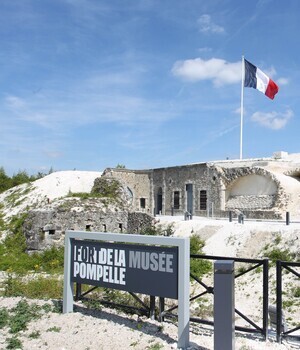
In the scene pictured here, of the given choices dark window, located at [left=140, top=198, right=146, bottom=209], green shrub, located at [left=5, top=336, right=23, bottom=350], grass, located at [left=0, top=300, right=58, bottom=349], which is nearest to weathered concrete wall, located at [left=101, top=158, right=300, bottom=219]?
dark window, located at [left=140, top=198, right=146, bottom=209]

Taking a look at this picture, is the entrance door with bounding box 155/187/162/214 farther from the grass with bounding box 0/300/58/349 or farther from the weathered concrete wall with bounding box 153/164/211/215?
the grass with bounding box 0/300/58/349

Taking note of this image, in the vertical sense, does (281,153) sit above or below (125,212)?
above

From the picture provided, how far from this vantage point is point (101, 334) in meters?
5.86

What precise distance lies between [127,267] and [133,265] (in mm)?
122

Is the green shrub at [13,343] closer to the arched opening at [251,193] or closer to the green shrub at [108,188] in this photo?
the green shrub at [108,188]

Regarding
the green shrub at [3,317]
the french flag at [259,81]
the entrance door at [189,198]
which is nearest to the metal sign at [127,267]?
the green shrub at [3,317]

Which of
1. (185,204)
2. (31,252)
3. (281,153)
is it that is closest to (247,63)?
(281,153)

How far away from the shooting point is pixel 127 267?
248 inches

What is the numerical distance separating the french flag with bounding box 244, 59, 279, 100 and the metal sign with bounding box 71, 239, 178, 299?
2382cm

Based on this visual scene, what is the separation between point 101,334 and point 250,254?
9.94m

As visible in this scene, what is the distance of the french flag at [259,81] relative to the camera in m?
27.8

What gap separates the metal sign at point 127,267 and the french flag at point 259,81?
938 inches

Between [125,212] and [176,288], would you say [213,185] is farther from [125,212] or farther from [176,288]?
[176,288]

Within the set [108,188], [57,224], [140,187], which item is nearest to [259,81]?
[140,187]
